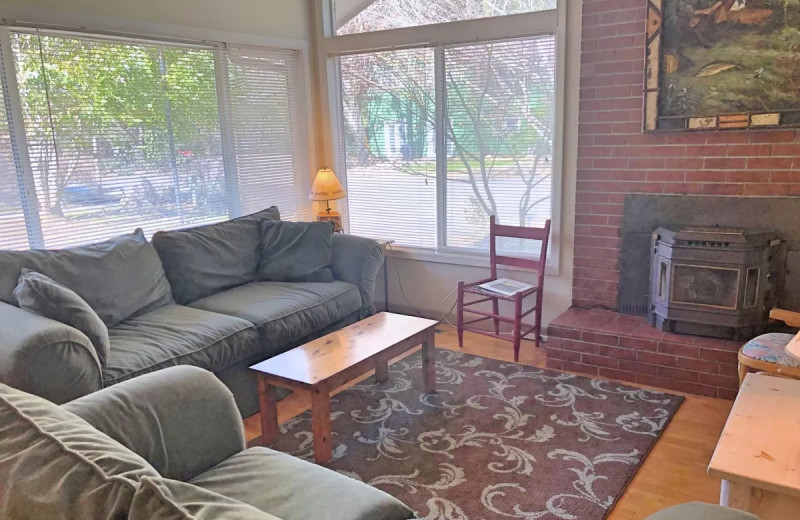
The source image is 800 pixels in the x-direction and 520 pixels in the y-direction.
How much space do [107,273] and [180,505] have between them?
241 centimetres

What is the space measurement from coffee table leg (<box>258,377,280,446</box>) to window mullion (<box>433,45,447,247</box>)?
6.73 feet

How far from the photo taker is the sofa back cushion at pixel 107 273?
110 inches

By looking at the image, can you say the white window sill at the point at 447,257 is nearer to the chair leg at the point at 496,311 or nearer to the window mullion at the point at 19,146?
the chair leg at the point at 496,311

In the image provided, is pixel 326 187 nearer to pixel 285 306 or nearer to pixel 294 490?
pixel 285 306

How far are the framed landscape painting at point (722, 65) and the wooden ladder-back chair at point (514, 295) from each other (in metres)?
0.95

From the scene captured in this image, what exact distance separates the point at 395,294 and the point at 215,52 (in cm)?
214

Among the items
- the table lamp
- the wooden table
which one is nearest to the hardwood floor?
the wooden table

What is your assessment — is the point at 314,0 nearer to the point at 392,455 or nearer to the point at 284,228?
the point at 284,228

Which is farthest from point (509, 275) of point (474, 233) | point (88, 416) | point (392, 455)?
point (88, 416)

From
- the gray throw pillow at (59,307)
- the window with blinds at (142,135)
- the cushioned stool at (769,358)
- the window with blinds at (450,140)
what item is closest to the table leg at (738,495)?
the cushioned stool at (769,358)

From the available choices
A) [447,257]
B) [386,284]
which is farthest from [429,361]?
[386,284]

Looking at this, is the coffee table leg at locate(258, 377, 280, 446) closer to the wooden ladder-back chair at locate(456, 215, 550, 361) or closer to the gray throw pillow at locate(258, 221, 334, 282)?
the gray throw pillow at locate(258, 221, 334, 282)

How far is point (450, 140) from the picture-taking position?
163 inches

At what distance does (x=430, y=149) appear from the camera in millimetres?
4238
